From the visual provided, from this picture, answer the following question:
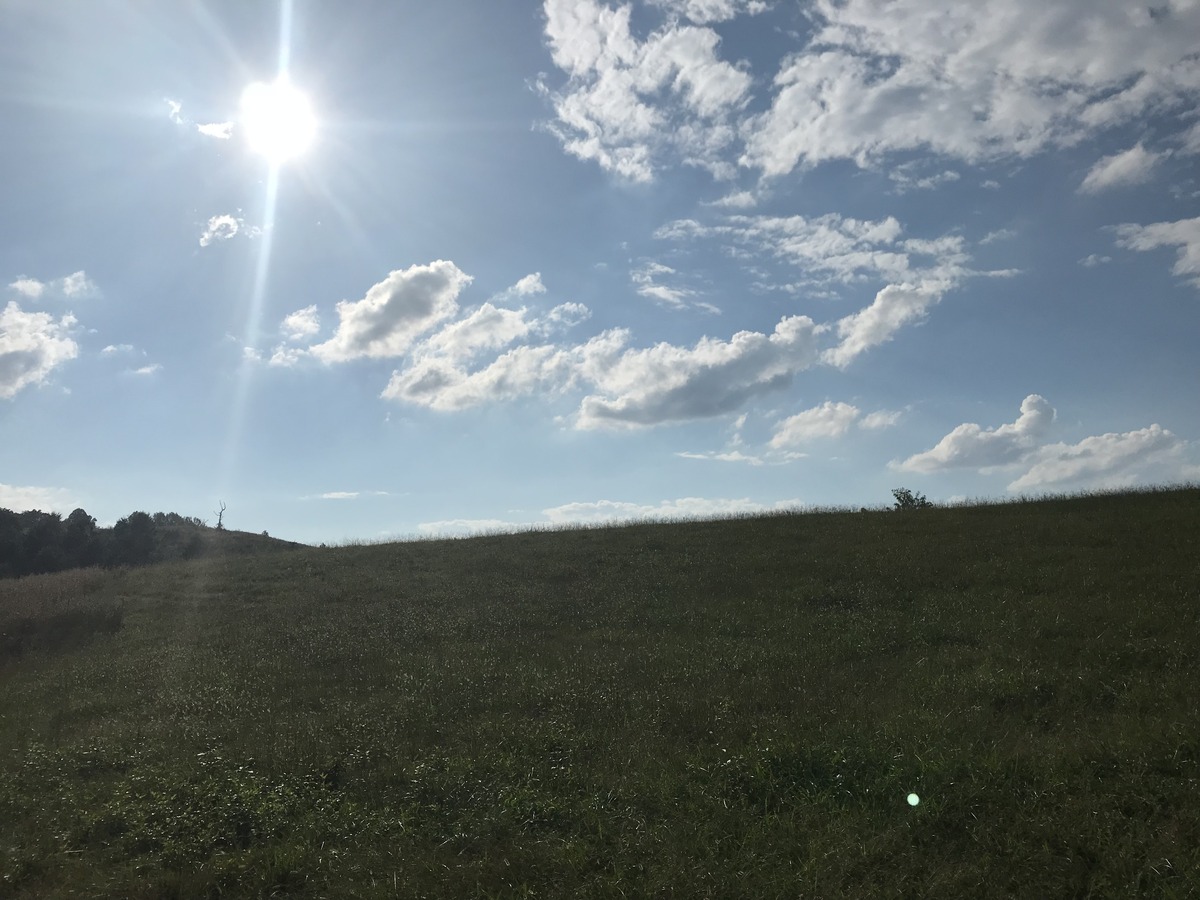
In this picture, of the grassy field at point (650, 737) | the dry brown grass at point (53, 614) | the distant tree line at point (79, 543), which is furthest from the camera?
the distant tree line at point (79, 543)

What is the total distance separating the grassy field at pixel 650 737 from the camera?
7.83m

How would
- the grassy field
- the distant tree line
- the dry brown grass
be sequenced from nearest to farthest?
the grassy field → the dry brown grass → the distant tree line

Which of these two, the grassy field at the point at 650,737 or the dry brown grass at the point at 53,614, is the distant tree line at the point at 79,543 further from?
the grassy field at the point at 650,737

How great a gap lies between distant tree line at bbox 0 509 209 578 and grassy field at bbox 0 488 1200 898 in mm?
18105

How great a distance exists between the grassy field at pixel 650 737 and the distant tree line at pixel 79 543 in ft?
59.4

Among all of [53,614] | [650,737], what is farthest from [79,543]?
[650,737]

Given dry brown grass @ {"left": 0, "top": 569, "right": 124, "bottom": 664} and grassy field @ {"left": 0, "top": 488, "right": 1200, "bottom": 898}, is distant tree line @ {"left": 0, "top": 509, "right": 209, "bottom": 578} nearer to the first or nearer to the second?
dry brown grass @ {"left": 0, "top": 569, "right": 124, "bottom": 664}

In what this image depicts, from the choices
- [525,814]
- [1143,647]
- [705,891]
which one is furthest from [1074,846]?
[1143,647]

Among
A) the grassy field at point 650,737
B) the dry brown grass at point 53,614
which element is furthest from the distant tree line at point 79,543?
the grassy field at point 650,737

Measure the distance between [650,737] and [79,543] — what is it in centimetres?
3950

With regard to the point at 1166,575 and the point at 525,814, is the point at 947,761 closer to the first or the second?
the point at 525,814

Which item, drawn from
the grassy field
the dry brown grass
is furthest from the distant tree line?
the grassy field

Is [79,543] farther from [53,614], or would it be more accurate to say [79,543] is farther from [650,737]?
[650,737]

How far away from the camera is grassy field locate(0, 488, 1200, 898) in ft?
25.7
